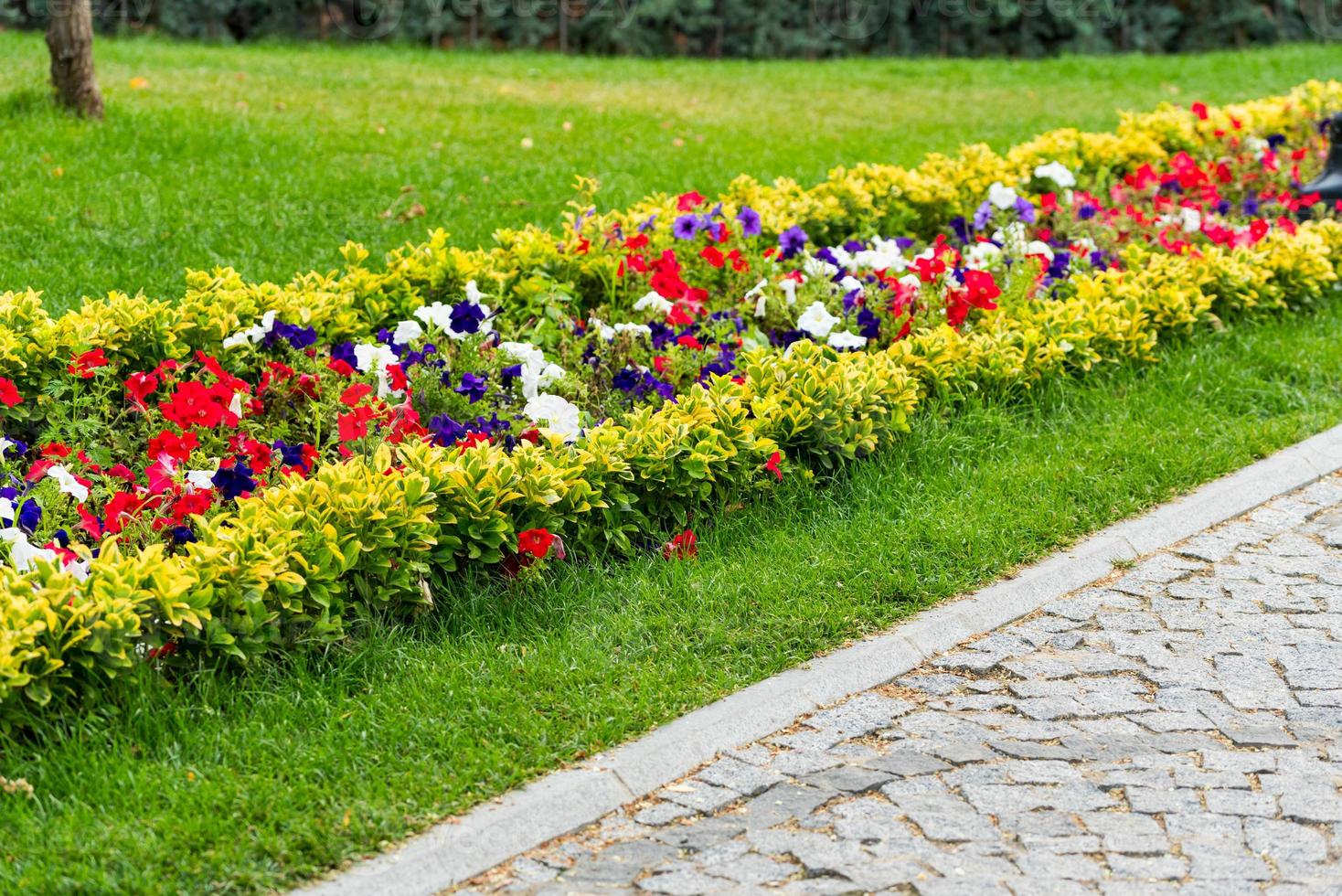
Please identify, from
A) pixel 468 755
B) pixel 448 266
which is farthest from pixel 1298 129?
pixel 468 755

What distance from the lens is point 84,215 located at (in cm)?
750

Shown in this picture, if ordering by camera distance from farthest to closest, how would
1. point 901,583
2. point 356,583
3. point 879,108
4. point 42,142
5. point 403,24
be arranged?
point 403,24 → point 879,108 → point 42,142 → point 901,583 → point 356,583

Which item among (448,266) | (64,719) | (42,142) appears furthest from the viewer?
(42,142)

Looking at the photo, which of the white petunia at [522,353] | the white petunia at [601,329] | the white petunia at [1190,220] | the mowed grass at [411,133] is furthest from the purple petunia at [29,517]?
the white petunia at [1190,220]

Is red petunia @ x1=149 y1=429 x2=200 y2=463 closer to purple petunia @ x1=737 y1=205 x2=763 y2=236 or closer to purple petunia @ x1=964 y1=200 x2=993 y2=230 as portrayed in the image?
purple petunia @ x1=737 y1=205 x2=763 y2=236

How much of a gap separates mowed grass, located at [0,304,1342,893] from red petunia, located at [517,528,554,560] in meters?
0.13

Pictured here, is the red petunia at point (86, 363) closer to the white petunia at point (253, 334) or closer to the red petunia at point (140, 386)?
the red petunia at point (140, 386)

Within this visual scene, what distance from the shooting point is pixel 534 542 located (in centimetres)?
445

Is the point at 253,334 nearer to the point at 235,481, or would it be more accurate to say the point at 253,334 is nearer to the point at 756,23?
the point at 235,481

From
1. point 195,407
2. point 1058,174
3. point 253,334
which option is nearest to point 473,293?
point 253,334

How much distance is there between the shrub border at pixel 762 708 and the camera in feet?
11.1

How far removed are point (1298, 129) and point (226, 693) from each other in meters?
9.09

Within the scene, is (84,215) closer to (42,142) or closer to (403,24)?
(42,142)

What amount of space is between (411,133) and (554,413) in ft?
17.7
